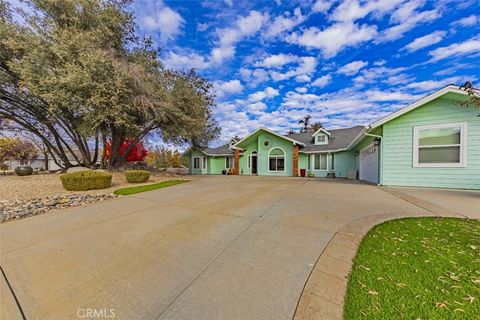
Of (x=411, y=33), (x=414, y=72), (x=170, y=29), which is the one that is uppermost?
(x=170, y=29)

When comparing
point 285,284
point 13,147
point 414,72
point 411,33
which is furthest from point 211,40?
point 13,147

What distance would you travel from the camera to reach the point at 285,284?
223 centimetres

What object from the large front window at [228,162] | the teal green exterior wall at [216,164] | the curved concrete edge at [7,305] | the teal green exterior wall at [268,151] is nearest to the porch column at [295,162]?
the teal green exterior wall at [268,151]

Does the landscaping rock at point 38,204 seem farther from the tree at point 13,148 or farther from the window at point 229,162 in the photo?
the tree at point 13,148

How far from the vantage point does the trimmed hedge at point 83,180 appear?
822 centimetres

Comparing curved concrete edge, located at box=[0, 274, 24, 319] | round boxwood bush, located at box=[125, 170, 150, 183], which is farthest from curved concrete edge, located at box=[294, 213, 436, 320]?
round boxwood bush, located at box=[125, 170, 150, 183]

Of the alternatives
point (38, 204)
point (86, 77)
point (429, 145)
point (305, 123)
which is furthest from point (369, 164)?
point (305, 123)

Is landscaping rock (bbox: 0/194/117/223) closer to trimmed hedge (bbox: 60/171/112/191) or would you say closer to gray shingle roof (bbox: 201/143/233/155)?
trimmed hedge (bbox: 60/171/112/191)

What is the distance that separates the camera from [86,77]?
32.8 feet

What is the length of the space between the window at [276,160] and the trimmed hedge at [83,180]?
13.8m

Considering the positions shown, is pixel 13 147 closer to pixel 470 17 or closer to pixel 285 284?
pixel 285 284

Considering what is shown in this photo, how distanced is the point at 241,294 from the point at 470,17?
41.4 ft

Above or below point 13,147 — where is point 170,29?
above

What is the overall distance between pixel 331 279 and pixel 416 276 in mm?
945
